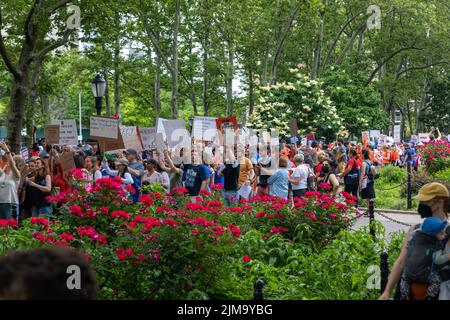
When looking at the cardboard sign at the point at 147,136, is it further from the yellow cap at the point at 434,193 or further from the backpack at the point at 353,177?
the yellow cap at the point at 434,193

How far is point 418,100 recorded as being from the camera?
88.8m

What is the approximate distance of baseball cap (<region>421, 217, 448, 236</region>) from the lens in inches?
246

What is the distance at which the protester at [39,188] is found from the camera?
44.5 ft

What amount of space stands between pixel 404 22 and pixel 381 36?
2.58 meters

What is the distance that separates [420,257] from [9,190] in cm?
819

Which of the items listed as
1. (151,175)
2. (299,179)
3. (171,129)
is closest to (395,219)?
(299,179)

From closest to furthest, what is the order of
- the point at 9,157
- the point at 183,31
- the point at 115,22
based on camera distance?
the point at 9,157, the point at 115,22, the point at 183,31

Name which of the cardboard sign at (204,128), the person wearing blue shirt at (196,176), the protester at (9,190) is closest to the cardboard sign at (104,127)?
the person wearing blue shirt at (196,176)

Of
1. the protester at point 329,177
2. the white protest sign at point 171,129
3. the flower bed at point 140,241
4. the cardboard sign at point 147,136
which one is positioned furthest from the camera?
the cardboard sign at point 147,136

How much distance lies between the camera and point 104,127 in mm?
17391

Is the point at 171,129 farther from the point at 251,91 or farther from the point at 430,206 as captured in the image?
the point at 251,91

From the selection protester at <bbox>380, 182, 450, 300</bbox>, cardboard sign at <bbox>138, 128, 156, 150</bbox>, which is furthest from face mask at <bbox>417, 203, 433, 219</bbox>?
cardboard sign at <bbox>138, 128, 156, 150</bbox>
